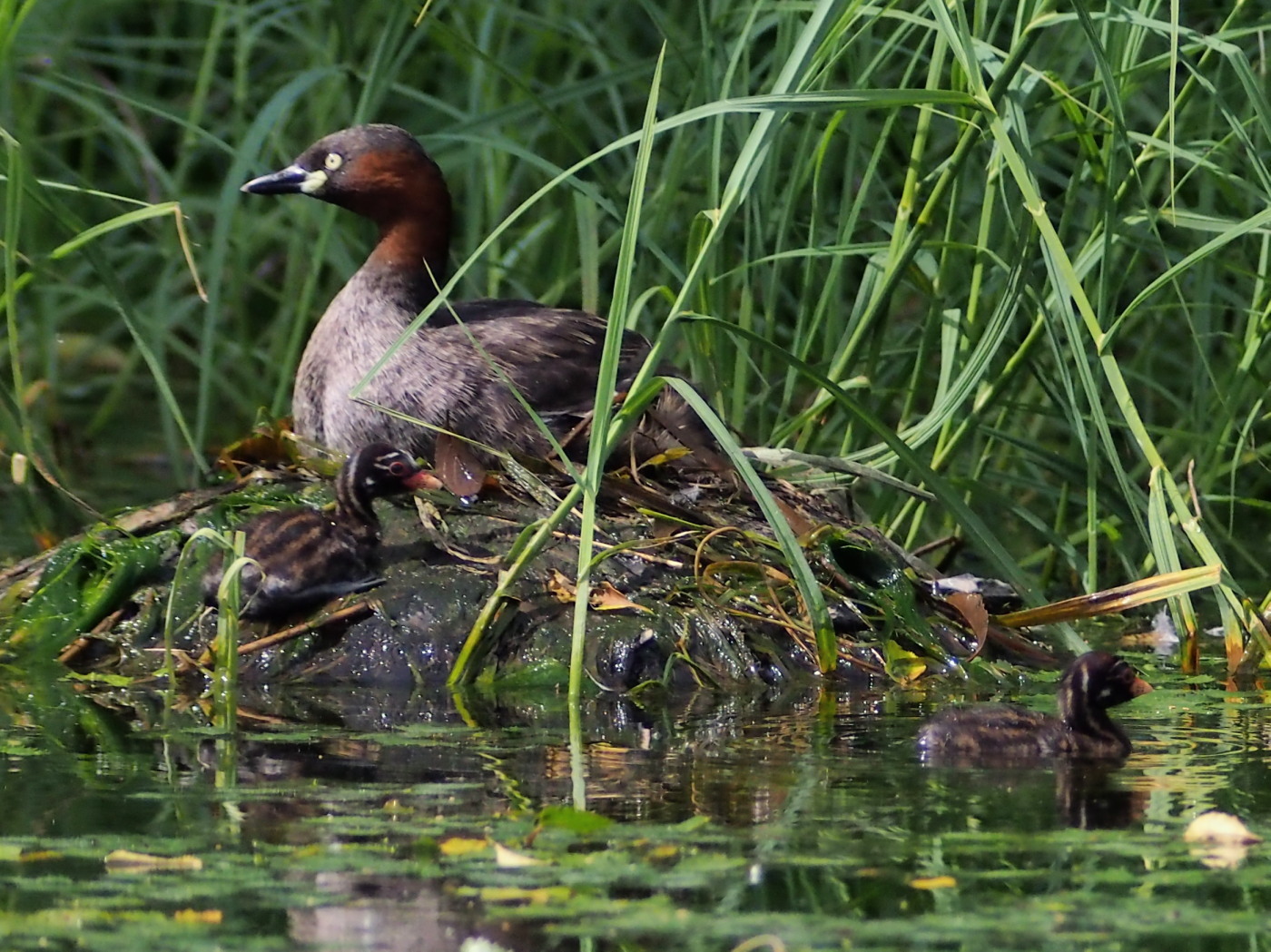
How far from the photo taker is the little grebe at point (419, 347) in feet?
20.8

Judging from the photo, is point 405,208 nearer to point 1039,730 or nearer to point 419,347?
point 419,347

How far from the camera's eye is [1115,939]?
3.14 m

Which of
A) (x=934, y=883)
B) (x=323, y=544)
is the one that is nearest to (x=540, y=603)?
(x=323, y=544)

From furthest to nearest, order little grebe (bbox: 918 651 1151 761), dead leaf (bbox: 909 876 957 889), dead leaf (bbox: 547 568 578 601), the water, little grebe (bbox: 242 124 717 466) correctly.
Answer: little grebe (bbox: 242 124 717 466)
dead leaf (bbox: 547 568 578 601)
little grebe (bbox: 918 651 1151 761)
dead leaf (bbox: 909 876 957 889)
the water

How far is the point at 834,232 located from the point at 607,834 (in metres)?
3.42

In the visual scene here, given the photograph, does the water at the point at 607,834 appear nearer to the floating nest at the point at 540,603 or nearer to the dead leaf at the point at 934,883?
the dead leaf at the point at 934,883

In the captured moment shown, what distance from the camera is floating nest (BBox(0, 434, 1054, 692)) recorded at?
5438mm

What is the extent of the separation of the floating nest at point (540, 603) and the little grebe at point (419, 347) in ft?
1.16

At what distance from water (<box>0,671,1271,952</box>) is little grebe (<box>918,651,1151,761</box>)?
71mm

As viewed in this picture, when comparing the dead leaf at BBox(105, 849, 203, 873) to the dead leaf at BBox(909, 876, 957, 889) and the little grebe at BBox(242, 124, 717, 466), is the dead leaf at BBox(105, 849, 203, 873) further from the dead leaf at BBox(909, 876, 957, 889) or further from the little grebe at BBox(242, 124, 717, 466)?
the little grebe at BBox(242, 124, 717, 466)

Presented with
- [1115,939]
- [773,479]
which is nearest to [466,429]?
[773,479]

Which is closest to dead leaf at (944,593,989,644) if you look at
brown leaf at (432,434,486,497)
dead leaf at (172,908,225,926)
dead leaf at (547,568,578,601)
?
dead leaf at (547,568,578,601)

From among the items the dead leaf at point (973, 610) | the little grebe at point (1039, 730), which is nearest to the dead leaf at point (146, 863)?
the little grebe at point (1039, 730)

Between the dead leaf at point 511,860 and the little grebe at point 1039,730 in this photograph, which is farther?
the little grebe at point 1039,730
